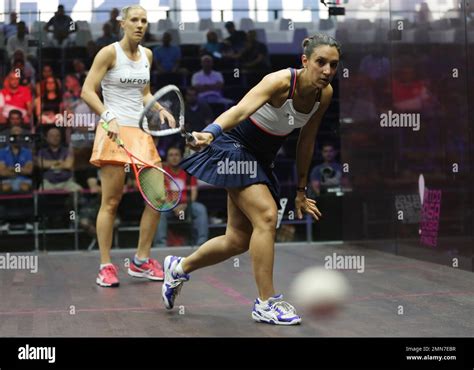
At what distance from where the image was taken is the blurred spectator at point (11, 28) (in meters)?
7.88

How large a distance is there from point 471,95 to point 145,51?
6.90 feet

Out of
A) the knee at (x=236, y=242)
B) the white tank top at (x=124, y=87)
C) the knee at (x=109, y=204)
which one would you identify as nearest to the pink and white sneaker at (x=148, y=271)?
the knee at (x=109, y=204)

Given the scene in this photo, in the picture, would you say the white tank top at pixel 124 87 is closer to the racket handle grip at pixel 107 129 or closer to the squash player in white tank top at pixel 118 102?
the squash player in white tank top at pixel 118 102

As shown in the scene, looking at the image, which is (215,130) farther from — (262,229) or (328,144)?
(328,144)

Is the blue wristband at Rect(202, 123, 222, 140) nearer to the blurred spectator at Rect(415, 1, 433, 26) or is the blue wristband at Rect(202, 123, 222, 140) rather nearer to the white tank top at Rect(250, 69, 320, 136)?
the white tank top at Rect(250, 69, 320, 136)

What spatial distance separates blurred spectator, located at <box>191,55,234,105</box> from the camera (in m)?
8.66

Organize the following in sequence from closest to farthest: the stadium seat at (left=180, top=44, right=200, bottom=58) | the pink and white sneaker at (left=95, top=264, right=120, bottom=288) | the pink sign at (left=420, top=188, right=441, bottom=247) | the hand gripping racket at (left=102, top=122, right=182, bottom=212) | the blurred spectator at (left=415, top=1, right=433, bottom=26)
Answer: the hand gripping racket at (left=102, top=122, right=182, bottom=212) → the pink and white sneaker at (left=95, top=264, right=120, bottom=288) → the pink sign at (left=420, top=188, right=441, bottom=247) → the blurred spectator at (left=415, top=1, right=433, bottom=26) → the stadium seat at (left=180, top=44, right=200, bottom=58)

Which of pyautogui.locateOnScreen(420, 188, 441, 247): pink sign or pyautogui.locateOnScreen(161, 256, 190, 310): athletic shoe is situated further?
pyautogui.locateOnScreen(420, 188, 441, 247): pink sign

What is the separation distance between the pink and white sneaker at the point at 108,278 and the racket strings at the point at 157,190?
0.64 metres

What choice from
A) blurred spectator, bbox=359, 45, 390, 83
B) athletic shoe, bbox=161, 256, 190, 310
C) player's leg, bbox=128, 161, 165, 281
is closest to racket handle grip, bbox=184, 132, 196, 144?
athletic shoe, bbox=161, 256, 190, 310

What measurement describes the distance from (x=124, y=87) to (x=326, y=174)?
3519 mm

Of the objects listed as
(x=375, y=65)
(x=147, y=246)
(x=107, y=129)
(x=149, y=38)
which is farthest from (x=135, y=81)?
(x=149, y=38)

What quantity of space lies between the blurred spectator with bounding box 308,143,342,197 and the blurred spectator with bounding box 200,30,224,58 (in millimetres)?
1415
